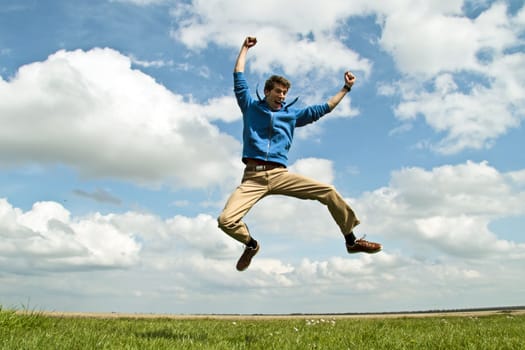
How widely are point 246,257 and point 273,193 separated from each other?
1.11 m

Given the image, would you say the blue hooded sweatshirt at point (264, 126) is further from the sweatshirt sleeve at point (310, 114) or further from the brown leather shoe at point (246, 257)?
the brown leather shoe at point (246, 257)

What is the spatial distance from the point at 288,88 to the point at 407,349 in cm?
413

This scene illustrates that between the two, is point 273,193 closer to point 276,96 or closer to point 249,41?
point 276,96

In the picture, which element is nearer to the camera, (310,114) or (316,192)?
(316,192)

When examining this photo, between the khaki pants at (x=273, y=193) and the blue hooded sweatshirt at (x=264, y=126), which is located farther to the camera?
the blue hooded sweatshirt at (x=264, y=126)

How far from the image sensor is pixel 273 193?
26.0ft

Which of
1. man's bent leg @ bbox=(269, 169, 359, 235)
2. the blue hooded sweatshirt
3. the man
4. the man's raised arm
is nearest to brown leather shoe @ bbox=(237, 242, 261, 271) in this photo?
the man

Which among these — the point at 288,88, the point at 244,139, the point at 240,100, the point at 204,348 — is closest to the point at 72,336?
the point at 204,348

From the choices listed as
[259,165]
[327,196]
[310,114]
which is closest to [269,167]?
[259,165]

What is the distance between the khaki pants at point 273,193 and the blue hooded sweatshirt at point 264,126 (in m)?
0.27

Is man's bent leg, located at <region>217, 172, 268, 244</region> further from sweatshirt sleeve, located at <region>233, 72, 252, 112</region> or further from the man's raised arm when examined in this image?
the man's raised arm

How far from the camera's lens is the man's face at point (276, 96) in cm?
808

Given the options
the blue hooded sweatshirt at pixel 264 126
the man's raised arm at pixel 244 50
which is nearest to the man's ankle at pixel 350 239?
the blue hooded sweatshirt at pixel 264 126

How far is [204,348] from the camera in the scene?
5945 millimetres
